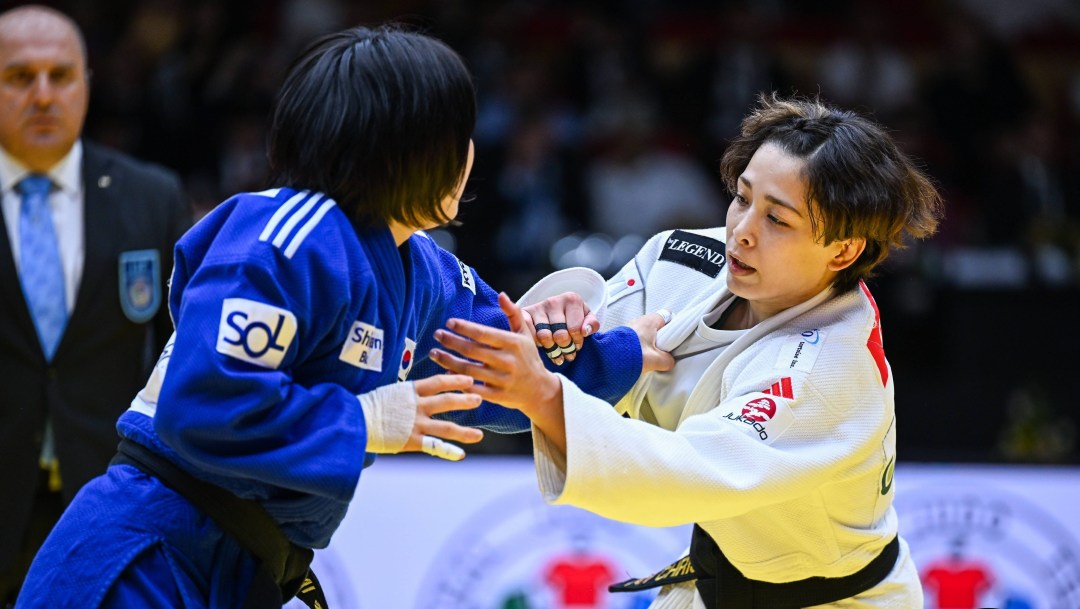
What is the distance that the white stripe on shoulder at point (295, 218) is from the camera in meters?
2.07

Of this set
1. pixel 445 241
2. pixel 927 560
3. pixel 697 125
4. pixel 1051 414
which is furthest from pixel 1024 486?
pixel 697 125

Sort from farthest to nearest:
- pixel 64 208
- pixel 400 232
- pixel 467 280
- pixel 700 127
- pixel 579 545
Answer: pixel 700 127 < pixel 579 545 < pixel 64 208 < pixel 467 280 < pixel 400 232

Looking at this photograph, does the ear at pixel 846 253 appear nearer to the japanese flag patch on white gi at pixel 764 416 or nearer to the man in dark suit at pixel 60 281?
the japanese flag patch on white gi at pixel 764 416

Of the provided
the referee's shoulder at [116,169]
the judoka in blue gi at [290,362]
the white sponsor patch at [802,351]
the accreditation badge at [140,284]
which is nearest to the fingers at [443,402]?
the judoka in blue gi at [290,362]

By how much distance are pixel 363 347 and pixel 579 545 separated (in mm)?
2800

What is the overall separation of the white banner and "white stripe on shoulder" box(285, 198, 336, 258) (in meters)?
2.88

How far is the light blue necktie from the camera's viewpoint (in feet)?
13.0

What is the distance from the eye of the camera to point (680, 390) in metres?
2.96

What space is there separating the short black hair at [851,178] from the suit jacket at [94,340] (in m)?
2.22

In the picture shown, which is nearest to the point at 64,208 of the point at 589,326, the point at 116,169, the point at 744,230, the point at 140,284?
the point at 116,169

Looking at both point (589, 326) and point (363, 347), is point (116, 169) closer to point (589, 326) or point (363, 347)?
point (589, 326)

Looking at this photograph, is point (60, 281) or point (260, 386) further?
point (60, 281)

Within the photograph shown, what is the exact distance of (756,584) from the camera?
9.42 feet

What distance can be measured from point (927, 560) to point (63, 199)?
353cm
